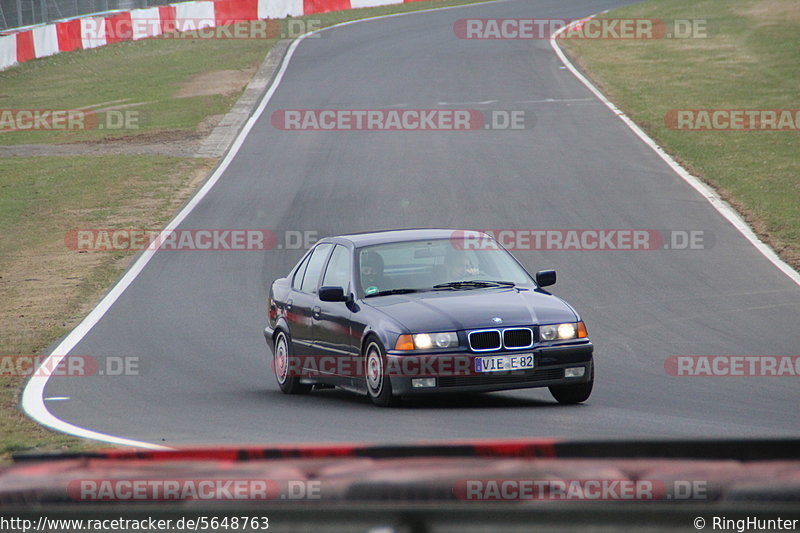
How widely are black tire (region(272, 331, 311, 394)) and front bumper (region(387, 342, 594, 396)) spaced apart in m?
1.85

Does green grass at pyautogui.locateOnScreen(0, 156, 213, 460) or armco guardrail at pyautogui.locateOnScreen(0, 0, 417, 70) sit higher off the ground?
armco guardrail at pyautogui.locateOnScreen(0, 0, 417, 70)

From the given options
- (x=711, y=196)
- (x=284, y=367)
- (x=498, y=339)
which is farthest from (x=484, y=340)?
(x=711, y=196)

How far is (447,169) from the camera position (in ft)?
79.3

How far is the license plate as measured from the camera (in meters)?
9.41

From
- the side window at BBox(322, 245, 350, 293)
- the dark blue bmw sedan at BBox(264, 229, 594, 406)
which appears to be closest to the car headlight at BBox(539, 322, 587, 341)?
the dark blue bmw sedan at BBox(264, 229, 594, 406)

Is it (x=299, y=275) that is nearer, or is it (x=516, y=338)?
(x=516, y=338)

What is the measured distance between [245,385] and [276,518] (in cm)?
822

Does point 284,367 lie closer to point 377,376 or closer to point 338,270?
point 338,270

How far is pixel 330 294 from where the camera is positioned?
10.3 m

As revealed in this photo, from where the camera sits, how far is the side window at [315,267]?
11.5m

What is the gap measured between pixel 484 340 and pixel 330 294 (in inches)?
61.1

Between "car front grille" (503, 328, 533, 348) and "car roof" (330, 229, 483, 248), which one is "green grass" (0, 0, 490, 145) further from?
"car front grille" (503, 328, 533, 348)

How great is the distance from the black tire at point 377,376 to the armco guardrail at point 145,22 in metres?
35.6

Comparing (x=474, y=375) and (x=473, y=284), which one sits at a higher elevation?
(x=473, y=284)
